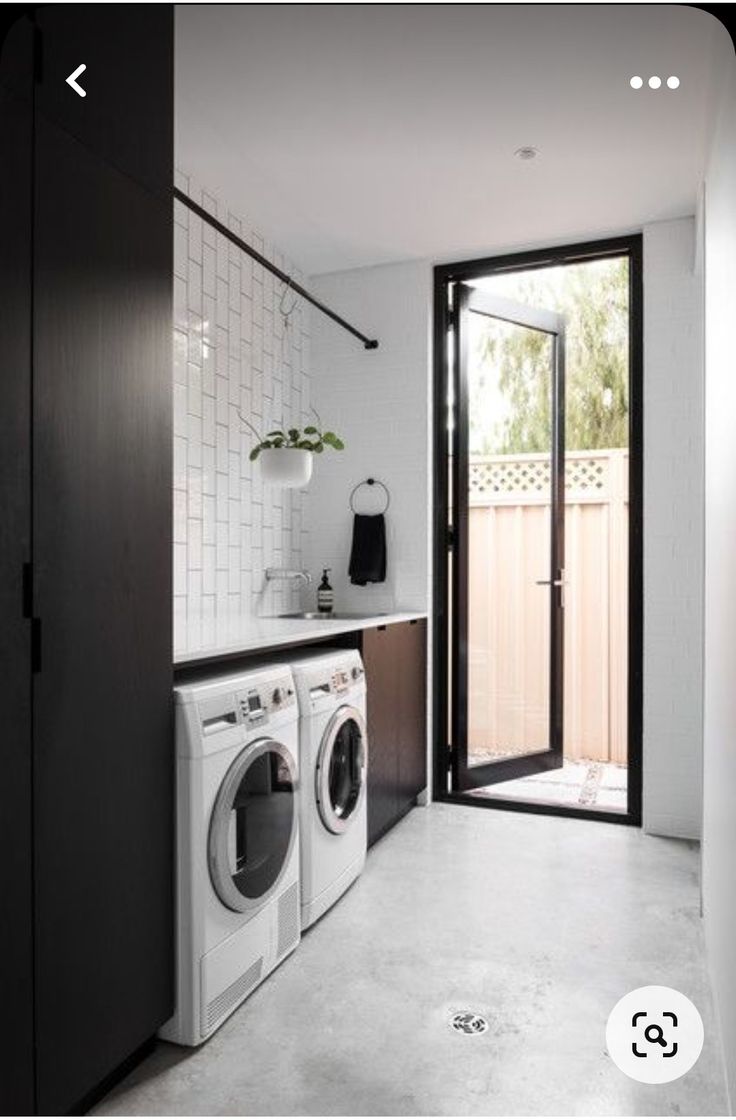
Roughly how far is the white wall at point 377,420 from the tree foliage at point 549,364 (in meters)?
0.32

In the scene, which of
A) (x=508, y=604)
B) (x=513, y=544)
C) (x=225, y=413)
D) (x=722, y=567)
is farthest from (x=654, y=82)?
(x=508, y=604)

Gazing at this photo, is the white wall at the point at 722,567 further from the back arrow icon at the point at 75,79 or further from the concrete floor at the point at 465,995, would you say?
the back arrow icon at the point at 75,79

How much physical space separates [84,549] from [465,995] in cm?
151

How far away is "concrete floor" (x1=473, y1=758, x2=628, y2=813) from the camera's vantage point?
12.3ft

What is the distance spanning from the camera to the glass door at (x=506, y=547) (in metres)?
3.82

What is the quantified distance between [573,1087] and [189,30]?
2.74 meters

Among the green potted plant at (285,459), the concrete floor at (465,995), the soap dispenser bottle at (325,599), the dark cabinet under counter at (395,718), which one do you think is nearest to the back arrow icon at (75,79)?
the green potted plant at (285,459)

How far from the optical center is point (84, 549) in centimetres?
157

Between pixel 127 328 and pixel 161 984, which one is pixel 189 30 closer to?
pixel 127 328

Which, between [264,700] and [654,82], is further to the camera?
[654,82]

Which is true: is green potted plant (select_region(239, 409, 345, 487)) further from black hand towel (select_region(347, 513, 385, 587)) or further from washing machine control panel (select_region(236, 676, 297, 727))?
washing machine control panel (select_region(236, 676, 297, 727))

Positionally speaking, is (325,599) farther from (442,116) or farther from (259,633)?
(442,116)

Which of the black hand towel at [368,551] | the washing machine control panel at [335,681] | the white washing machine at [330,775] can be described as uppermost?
the black hand towel at [368,551]

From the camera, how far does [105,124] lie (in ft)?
5.39
